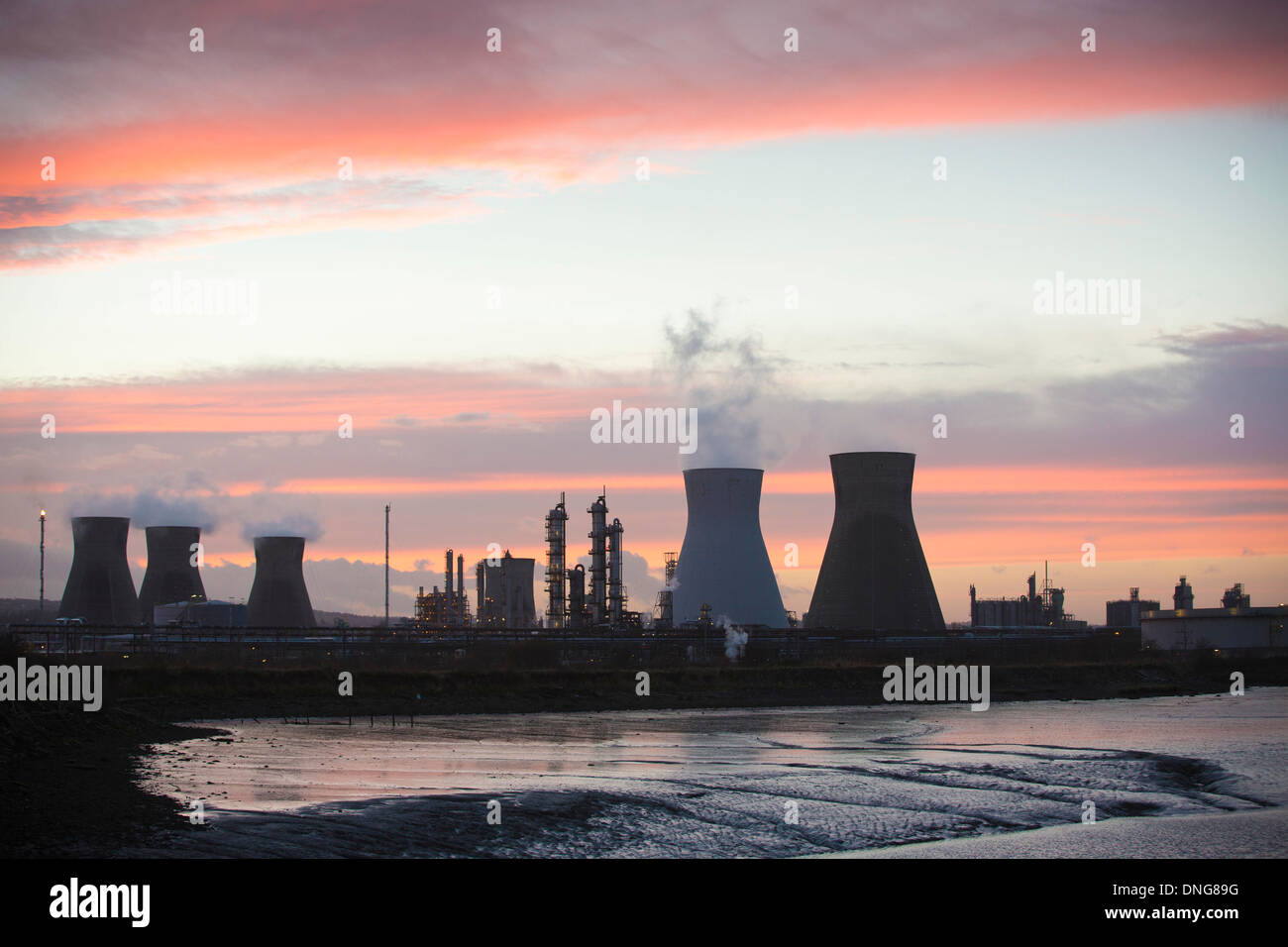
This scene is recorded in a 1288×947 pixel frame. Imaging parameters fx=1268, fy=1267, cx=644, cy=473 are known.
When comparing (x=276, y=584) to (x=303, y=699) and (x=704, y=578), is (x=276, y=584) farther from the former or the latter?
(x=303, y=699)

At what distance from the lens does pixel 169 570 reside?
66938mm

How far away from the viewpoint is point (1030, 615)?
9612cm

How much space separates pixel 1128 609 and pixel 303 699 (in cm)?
8093

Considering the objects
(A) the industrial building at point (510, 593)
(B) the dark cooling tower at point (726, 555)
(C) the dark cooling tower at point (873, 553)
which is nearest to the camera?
(B) the dark cooling tower at point (726, 555)

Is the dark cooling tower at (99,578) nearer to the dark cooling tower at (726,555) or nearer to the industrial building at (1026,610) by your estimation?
the dark cooling tower at (726,555)

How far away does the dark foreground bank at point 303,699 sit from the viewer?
1184 cm

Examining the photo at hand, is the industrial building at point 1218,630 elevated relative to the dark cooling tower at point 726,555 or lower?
lower

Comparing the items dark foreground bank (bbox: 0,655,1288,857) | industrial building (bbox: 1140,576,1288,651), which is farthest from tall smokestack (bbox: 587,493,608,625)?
industrial building (bbox: 1140,576,1288,651)

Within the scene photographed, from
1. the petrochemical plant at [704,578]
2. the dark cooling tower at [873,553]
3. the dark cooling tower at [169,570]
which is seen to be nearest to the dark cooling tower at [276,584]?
the petrochemical plant at [704,578]

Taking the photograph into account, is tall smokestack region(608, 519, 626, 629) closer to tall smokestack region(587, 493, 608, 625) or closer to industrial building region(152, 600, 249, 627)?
tall smokestack region(587, 493, 608, 625)

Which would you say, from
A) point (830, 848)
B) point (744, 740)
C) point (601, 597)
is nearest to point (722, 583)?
point (601, 597)

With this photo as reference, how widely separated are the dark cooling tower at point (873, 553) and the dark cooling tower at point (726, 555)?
2829 millimetres
